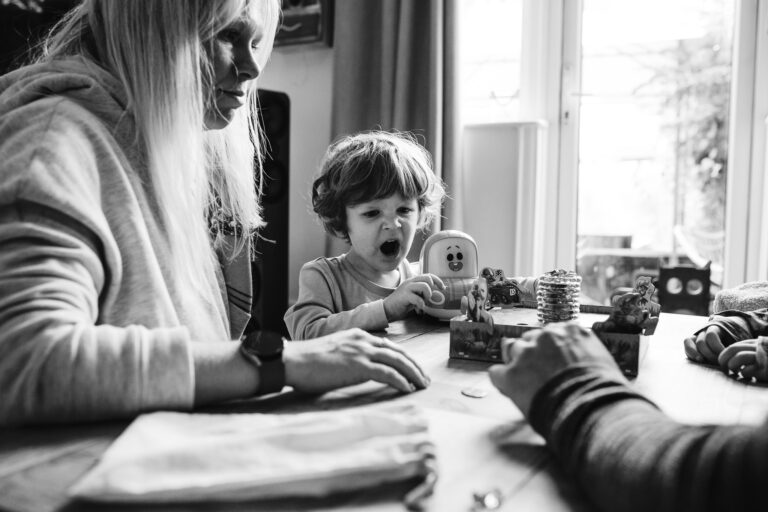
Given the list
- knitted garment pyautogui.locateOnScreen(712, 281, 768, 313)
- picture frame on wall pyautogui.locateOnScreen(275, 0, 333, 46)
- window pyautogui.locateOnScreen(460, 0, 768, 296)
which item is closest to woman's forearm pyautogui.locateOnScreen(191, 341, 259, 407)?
knitted garment pyautogui.locateOnScreen(712, 281, 768, 313)

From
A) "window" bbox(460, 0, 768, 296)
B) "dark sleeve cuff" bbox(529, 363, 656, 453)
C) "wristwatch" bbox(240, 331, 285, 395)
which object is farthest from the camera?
"window" bbox(460, 0, 768, 296)

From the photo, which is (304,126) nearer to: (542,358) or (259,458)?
(542,358)

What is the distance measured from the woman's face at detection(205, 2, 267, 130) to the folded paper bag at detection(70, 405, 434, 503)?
0.50 m

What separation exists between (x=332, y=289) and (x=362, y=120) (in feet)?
4.82

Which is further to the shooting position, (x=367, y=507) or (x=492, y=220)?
(x=492, y=220)

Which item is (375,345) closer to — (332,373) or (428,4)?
(332,373)

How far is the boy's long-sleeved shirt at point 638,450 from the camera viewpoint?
400 millimetres

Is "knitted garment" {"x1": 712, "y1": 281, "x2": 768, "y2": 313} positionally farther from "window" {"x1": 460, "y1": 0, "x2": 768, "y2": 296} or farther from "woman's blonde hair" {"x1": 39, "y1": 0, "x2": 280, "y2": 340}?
"window" {"x1": 460, "y1": 0, "x2": 768, "y2": 296}

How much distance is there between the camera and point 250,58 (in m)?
0.91

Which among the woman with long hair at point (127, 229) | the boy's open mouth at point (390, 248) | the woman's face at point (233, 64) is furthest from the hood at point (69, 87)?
the boy's open mouth at point (390, 248)

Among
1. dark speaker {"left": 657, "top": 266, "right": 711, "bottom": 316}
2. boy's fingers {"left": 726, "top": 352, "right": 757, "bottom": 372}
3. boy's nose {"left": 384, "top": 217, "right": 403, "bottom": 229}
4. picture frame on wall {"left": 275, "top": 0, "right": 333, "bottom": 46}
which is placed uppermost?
picture frame on wall {"left": 275, "top": 0, "right": 333, "bottom": 46}

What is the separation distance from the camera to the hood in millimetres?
743

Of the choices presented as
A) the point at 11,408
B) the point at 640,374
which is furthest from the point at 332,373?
the point at 640,374

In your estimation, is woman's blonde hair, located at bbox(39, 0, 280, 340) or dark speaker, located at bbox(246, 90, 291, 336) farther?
dark speaker, located at bbox(246, 90, 291, 336)
